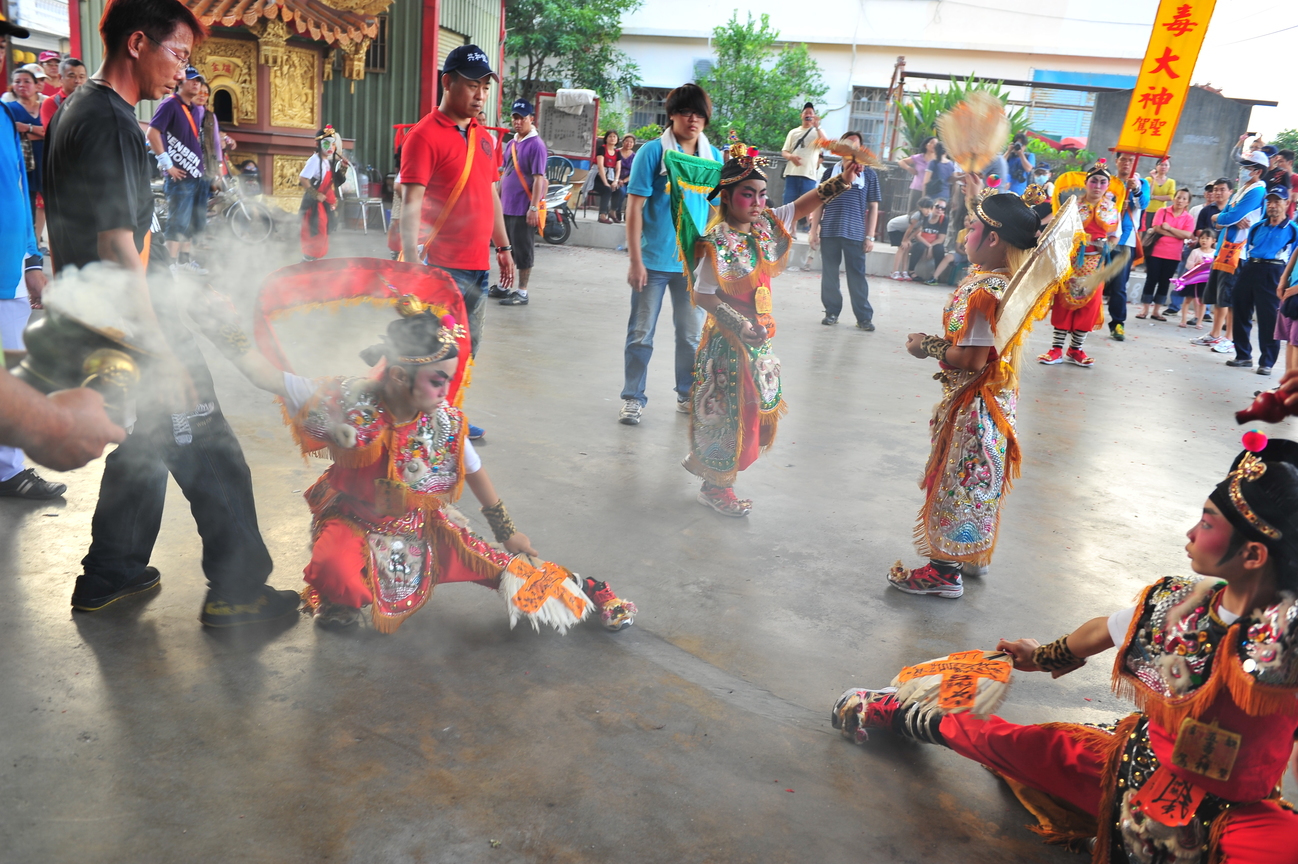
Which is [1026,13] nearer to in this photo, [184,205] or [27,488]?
[184,205]

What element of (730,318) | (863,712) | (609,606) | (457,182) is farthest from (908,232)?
(863,712)

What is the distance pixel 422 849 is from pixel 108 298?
59.9 inches

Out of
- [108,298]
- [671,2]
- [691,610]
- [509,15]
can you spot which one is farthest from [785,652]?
[671,2]

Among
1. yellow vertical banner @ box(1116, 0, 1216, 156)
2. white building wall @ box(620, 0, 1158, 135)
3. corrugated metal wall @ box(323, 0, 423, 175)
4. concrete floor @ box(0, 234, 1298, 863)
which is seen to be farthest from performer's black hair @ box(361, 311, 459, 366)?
white building wall @ box(620, 0, 1158, 135)

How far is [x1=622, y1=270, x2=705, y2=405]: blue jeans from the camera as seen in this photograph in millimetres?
Answer: 5035

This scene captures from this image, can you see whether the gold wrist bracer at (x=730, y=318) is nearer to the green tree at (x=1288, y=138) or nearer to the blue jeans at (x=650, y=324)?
the blue jeans at (x=650, y=324)

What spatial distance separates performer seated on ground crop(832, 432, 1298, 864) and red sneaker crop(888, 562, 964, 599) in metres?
1.29

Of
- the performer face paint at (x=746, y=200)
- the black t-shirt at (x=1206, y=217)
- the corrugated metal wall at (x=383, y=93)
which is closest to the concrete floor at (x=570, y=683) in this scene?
the performer face paint at (x=746, y=200)

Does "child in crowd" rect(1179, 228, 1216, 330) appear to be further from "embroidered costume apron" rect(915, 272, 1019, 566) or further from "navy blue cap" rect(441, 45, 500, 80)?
"navy blue cap" rect(441, 45, 500, 80)

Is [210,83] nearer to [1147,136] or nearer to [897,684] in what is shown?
[1147,136]

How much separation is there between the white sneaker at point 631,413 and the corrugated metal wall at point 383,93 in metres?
11.8

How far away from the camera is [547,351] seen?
671 centimetres

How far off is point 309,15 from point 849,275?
8673 millimetres

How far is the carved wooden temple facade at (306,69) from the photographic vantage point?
12195mm
